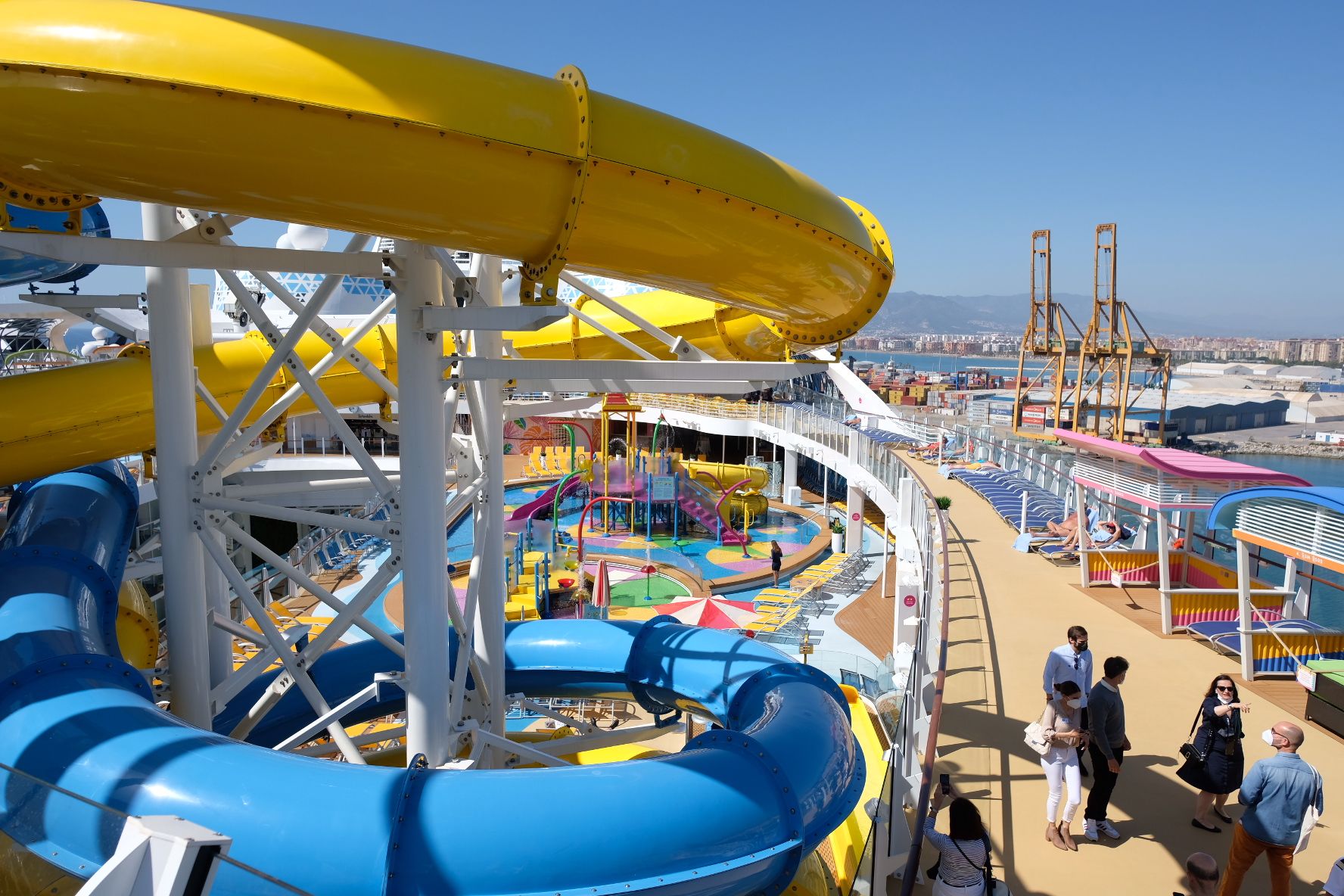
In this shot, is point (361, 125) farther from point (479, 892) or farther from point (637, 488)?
point (637, 488)

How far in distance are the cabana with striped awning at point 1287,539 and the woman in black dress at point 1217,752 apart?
2.25 meters

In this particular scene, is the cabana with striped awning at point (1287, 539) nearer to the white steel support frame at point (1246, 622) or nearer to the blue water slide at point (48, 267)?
the white steel support frame at point (1246, 622)

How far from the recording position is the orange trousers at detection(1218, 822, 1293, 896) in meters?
3.72

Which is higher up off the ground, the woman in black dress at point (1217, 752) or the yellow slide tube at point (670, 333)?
the yellow slide tube at point (670, 333)

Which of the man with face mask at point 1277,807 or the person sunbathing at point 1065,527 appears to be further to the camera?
the person sunbathing at point 1065,527

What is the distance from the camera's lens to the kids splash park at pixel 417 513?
8.54 feet

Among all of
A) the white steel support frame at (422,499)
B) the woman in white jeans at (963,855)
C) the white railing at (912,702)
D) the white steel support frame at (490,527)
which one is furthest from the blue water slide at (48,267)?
the woman in white jeans at (963,855)

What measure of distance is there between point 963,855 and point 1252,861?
1.55 m

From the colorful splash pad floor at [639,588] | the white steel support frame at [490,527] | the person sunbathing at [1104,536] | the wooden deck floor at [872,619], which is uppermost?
the white steel support frame at [490,527]

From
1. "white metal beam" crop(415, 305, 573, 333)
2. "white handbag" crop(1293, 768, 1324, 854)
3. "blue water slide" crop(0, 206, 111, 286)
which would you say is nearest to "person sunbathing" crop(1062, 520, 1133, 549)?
"white handbag" crop(1293, 768, 1324, 854)

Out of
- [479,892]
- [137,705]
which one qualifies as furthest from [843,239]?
[137,705]

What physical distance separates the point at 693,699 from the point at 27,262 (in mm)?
6397

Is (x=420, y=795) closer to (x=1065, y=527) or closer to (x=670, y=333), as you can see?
(x=670, y=333)

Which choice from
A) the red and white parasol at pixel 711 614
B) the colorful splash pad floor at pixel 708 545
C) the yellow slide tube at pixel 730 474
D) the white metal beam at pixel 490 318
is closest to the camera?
the white metal beam at pixel 490 318
